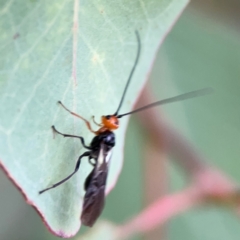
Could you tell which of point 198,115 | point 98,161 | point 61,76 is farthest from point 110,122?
point 198,115

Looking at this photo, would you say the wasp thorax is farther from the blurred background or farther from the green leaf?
the blurred background

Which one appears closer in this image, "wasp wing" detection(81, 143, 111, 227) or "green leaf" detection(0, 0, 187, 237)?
"green leaf" detection(0, 0, 187, 237)

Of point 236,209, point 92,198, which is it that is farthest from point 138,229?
point 92,198

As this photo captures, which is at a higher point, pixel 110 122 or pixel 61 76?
pixel 61 76

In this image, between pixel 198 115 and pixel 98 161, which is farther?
pixel 198 115

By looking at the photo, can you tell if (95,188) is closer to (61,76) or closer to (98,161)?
(98,161)

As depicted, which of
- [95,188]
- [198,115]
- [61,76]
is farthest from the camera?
[198,115]

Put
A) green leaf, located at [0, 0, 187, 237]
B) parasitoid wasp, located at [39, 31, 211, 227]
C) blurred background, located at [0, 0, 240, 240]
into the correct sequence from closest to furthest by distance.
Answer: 1. green leaf, located at [0, 0, 187, 237]
2. parasitoid wasp, located at [39, 31, 211, 227]
3. blurred background, located at [0, 0, 240, 240]

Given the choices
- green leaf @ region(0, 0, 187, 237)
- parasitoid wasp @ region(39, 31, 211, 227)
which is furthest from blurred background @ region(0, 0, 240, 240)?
green leaf @ region(0, 0, 187, 237)
